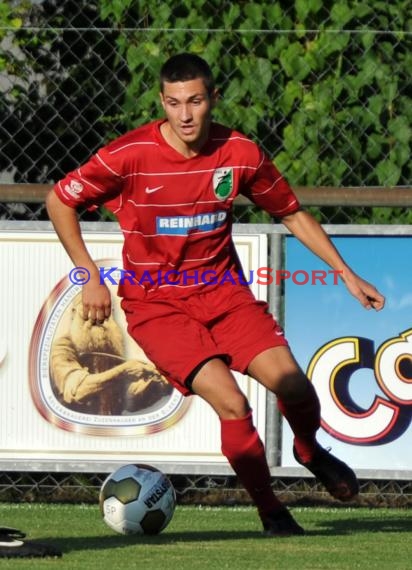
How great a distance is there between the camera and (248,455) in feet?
19.9

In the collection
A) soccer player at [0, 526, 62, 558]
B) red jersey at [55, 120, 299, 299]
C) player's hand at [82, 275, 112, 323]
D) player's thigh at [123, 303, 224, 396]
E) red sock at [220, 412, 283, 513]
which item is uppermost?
red jersey at [55, 120, 299, 299]

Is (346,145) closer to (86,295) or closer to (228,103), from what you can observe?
(228,103)

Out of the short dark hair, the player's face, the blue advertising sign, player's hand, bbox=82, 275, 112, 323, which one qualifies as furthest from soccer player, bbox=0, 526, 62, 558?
the blue advertising sign

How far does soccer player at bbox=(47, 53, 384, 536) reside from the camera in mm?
6023

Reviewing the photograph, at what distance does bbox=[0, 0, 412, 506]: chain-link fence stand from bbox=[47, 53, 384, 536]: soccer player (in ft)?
7.18

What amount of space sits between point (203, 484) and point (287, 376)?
8.03ft

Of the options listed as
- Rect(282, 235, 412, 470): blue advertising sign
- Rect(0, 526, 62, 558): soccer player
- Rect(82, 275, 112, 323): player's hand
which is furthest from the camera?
Rect(282, 235, 412, 470): blue advertising sign

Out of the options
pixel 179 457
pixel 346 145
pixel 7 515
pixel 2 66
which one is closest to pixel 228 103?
pixel 346 145

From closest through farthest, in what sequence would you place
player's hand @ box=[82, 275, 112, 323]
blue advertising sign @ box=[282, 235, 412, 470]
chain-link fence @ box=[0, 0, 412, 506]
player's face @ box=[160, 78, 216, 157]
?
1. player's hand @ box=[82, 275, 112, 323]
2. player's face @ box=[160, 78, 216, 157]
3. blue advertising sign @ box=[282, 235, 412, 470]
4. chain-link fence @ box=[0, 0, 412, 506]

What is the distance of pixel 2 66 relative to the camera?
865 cm

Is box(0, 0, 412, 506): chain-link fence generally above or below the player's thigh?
above

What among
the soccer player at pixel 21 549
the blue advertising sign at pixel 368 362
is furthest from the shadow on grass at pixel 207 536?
the blue advertising sign at pixel 368 362

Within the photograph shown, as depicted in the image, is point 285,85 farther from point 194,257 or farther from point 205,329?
point 205,329
